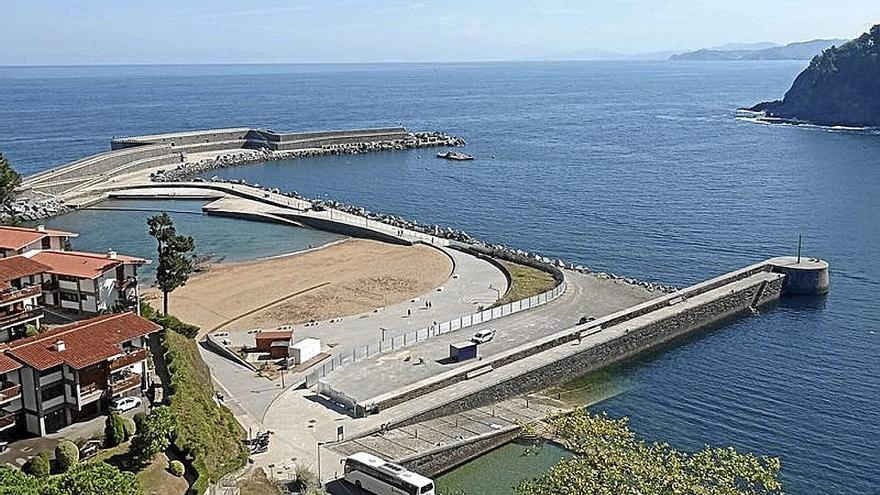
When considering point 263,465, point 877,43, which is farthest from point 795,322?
point 877,43

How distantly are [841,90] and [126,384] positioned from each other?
16670 centimetres

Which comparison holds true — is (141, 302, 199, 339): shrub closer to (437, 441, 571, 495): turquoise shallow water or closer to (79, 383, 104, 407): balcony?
(79, 383, 104, 407): balcony

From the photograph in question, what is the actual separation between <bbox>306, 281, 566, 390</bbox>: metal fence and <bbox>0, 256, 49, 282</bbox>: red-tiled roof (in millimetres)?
11804

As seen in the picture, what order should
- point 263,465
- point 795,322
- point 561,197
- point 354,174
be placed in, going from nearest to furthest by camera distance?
1. point 263,465
2. point 795,322
3. point 561,197
4. point 354,174

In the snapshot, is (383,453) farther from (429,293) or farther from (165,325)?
(429,293)

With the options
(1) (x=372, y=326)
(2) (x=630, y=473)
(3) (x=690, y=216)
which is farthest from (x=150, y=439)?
(3) (x=690, y=216)

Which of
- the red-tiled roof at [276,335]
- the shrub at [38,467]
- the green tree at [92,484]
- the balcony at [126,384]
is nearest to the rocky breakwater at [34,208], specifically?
the red-tiled roof at [276,335]

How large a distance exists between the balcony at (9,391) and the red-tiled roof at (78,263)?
29.1 feet

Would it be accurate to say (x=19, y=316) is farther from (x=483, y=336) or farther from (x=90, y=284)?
(x=483, y=336)

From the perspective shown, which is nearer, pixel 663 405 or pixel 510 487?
pixel 510 487

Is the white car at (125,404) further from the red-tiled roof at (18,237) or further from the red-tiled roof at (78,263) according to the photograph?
the red-tiled roof at (18,237)

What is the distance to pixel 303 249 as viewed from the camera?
61.9 metres

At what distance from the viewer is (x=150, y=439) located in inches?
897

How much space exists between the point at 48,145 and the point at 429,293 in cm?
10164
